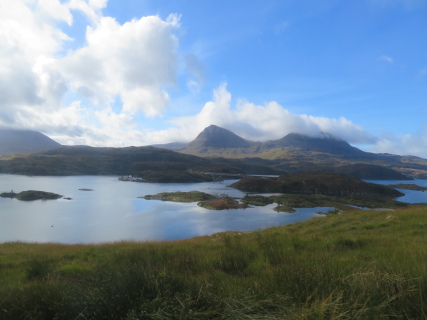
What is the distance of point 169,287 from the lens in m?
3.05

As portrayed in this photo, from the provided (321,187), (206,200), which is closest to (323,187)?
(321,187)

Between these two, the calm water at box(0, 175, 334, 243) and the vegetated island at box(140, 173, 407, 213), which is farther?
the vegetated island at box(140, 173, 407, 213)

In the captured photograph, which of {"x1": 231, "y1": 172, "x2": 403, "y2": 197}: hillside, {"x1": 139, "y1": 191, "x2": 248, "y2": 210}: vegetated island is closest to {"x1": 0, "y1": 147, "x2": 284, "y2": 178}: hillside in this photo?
{"x1": 231, "y1": 172, "x2": 403, "y2": 197}: hillside

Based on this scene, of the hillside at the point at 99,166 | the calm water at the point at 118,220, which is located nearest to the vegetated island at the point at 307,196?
the calm water at the point at 118,220

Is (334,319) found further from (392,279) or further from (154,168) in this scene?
(154,168)

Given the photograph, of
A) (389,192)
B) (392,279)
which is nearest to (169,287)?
(392,279)

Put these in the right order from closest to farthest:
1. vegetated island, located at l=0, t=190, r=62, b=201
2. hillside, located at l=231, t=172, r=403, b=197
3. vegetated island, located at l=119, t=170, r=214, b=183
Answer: vegetated island, located at l=0, t=190, r=62, b=201 < hillside, located at l=231, t=172, r=403, b=197 < vegetated island, located at l=119, t=170, r=214, b=183

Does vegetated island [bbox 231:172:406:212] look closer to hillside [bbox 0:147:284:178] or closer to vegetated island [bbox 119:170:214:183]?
vegetated island [bbox 119:170:214:183]

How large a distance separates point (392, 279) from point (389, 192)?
82428mm

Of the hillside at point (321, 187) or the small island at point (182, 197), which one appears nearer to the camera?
the small island at point (182, 197)

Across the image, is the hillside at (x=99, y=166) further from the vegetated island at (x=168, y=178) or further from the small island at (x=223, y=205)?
the small island at (x=223, y=205)

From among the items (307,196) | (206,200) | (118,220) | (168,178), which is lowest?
(118,220)

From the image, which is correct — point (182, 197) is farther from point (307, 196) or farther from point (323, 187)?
point (323, 187)

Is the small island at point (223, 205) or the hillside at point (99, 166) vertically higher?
the hillside at point (99, 166)
